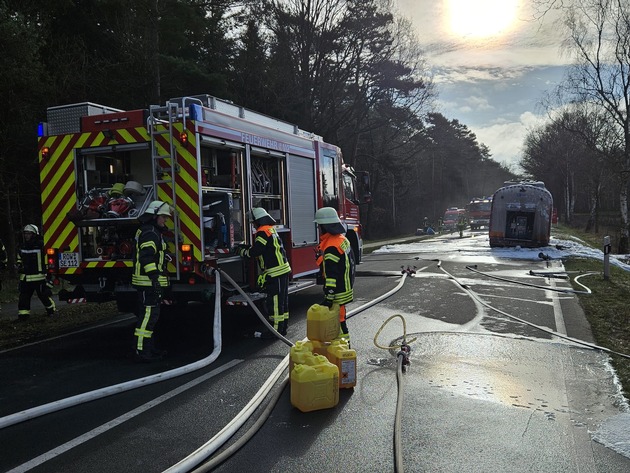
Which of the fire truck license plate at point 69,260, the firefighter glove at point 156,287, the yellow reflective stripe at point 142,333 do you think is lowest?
the yellow reflective stripe at point 142,333

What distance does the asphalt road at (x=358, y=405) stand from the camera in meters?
3.40

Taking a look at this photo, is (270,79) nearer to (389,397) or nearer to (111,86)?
(111,86)

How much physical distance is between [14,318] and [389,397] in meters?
7.18

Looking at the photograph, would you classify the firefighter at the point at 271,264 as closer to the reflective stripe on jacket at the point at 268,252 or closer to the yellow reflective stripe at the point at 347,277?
the reflective stripe on jacket at the point at 268,252

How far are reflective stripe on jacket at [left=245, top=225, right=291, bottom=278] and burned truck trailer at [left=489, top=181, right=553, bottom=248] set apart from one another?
54.5 feet

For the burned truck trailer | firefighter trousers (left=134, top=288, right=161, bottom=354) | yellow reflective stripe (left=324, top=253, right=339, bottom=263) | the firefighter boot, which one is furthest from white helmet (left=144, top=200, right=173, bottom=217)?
the burned truck trailer

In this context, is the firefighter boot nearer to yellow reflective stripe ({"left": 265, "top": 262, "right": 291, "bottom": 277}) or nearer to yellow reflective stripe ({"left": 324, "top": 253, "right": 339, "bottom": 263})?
yellow reflective stripe ({"left": 265, "top": 262, "right": 291, "bottom": 277})

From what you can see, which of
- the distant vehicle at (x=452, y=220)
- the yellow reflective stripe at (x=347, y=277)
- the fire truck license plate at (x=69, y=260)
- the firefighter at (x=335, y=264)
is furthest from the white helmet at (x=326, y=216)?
the distant vehicle at (x=452, y=220)

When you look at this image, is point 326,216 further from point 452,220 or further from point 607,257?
point 452,220

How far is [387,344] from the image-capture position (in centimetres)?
642

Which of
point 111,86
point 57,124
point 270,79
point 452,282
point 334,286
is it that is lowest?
point 452,282

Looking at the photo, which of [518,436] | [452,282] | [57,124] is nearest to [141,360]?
[57,124]

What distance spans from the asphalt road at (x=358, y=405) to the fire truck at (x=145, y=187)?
0.91 m

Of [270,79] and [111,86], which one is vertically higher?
[270,79]
